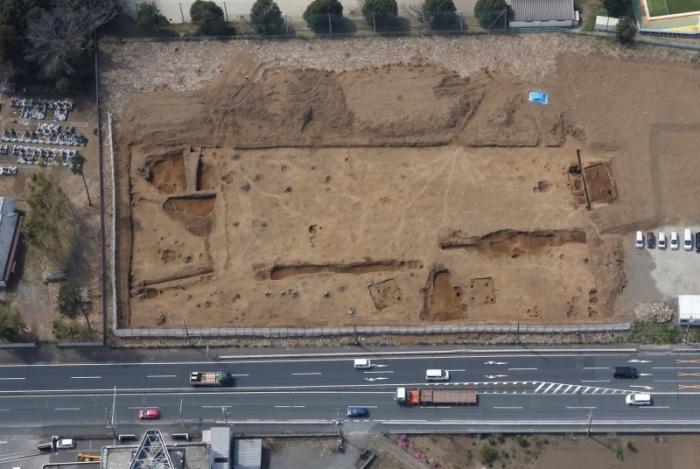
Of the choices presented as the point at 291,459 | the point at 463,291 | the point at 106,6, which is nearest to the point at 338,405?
the point at 291,459

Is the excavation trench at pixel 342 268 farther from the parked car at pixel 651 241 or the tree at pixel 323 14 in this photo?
the tree at pixel 323 14

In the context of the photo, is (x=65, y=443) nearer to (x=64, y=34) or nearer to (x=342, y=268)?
(x=342, y=268)

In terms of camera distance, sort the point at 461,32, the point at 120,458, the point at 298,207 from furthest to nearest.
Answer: the point at 461,32, the point at 298,207, the point at 120,458

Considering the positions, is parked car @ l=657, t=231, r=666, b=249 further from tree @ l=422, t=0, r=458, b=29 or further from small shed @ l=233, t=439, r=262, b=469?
small shed @ l=233, t=439, r=262, b=469

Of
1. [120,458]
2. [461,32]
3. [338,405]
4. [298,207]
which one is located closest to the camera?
[120,458]

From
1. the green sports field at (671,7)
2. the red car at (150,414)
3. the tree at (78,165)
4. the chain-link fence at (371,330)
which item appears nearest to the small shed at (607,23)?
the green sports field at (671,7)

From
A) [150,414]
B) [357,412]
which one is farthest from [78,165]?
[357,412]

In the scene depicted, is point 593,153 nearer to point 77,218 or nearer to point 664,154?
point 664,154
